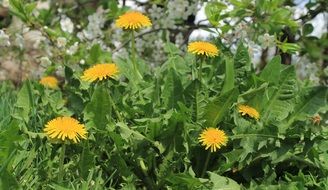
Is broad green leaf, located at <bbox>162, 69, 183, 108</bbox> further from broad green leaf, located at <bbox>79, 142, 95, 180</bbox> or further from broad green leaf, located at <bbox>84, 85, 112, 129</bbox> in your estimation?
broad green leaf, located at <bbox>79, 142, 95, 180</bbox>

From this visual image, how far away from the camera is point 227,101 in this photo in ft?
7.90

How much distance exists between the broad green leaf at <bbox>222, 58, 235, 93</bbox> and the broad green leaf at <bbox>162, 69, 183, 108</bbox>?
180mm

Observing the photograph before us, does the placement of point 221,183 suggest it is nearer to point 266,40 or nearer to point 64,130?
point 64,130

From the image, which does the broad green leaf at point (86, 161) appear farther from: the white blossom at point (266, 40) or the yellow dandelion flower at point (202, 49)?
the white blossom at point (266, 40)

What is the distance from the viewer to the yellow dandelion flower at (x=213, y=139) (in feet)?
7.59

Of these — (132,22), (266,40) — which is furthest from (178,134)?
(266,40)

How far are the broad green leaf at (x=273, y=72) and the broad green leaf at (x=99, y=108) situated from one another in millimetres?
718

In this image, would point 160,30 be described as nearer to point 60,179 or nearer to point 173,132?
point 173,132

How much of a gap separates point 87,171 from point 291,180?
30.3 inches

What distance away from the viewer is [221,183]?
230 centimetres

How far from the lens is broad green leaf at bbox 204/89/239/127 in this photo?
7.86 ft

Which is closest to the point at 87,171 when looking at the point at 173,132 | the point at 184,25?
the point at 173,132

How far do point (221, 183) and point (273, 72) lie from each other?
2.10 ft

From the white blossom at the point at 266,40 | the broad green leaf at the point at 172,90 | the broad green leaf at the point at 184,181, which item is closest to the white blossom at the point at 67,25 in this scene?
the white blossom at the point at 266,40
